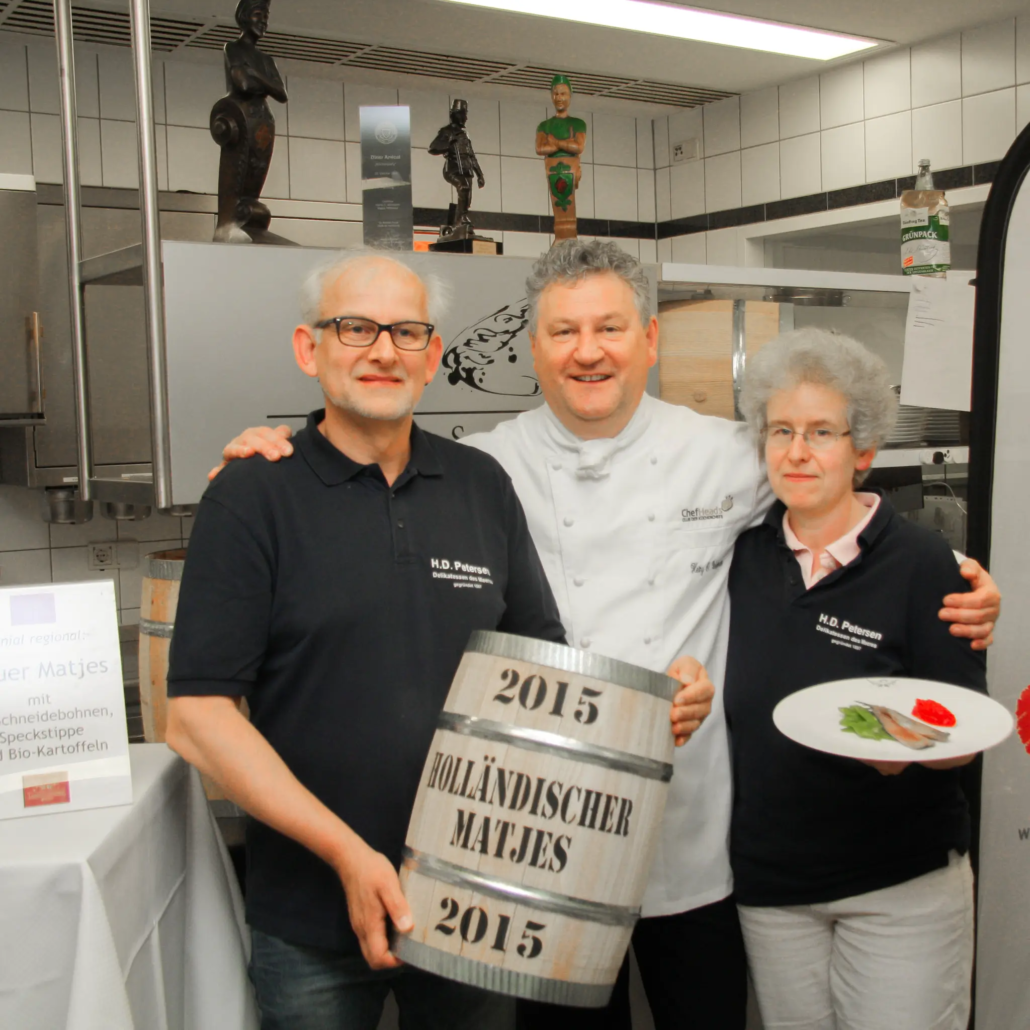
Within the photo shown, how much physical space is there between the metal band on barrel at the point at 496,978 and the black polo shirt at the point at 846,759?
538 millimetres

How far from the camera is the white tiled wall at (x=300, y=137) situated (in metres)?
4.06

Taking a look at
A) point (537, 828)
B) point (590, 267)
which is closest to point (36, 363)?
A: point (590, 267)

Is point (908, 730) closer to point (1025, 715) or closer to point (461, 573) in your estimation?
point (461, 573)

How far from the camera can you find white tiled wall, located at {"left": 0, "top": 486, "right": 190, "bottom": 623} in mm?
3961

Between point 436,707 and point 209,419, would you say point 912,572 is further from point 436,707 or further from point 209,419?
point 209,419

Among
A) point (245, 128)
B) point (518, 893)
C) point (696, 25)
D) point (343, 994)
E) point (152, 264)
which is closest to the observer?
point (518, 893)

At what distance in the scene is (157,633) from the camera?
202cm

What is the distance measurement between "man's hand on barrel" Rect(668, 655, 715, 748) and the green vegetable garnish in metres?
0.18

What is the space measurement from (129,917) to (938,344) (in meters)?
2.09

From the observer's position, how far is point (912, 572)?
5.16ft

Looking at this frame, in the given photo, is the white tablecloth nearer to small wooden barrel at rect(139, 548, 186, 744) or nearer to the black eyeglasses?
small wooden barrel at rect(139, 548, 186, 744)

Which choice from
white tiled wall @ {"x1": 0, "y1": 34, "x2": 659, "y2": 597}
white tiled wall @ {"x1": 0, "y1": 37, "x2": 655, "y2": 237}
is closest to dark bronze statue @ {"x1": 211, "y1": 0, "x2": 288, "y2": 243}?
white tiled wall @ {"x1": 0, "y1": 34, "x2": 659, "y2": 597}

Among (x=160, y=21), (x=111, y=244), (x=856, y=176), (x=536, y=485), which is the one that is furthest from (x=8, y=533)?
(x=856, y=176)

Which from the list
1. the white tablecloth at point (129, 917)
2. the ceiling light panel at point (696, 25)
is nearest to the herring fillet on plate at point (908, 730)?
the white tablecloth at point (129, 917)
